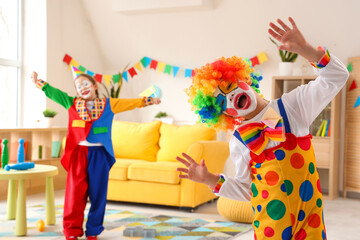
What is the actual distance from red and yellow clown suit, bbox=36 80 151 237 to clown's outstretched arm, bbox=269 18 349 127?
6.86ft

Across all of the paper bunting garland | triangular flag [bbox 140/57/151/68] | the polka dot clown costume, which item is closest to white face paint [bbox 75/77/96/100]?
the polka dot clown costume

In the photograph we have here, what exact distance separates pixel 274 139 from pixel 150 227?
2565mm

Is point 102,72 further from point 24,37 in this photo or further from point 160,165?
point 160,165

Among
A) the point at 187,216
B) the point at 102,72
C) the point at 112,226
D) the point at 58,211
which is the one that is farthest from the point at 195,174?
the point at 102,72

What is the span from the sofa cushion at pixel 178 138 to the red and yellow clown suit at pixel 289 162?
10.6 feet

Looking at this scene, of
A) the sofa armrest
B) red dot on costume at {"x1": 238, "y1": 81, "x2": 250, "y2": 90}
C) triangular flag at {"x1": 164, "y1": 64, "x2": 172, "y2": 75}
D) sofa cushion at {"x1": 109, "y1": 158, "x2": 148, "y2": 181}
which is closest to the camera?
red dot on costume at {"x1": 238, "y1": 81, "x2": 250, "y2": 90}

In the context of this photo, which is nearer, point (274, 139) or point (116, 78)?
point (274, 139)

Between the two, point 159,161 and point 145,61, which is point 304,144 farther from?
point 145,61

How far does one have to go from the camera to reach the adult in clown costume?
5.00ft

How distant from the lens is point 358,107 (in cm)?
537

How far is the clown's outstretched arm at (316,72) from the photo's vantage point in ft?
4.79

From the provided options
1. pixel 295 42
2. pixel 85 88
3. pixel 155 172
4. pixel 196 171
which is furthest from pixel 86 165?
pixel 295 42

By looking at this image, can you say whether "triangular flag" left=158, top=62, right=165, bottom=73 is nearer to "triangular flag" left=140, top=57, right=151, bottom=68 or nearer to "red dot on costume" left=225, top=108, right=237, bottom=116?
"triangular flag" left=140, top=57, right=151, bottom=68

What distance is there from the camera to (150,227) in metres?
3.90
